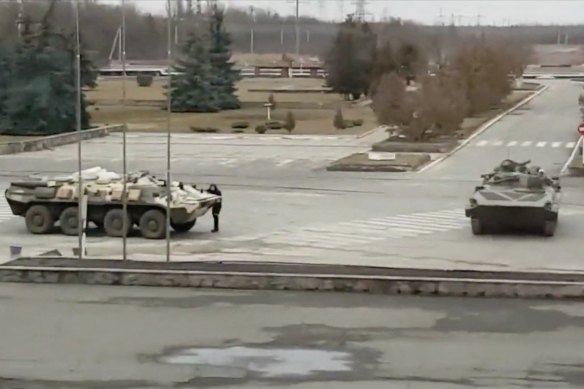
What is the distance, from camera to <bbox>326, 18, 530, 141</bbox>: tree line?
47.8 metres

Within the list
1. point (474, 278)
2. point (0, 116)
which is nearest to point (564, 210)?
point (474, 278)

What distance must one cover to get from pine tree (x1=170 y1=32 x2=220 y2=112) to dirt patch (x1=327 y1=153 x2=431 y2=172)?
89.0 feet

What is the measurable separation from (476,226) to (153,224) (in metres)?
6.92

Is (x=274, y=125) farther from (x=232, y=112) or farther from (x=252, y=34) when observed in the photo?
(x=252, y=34)

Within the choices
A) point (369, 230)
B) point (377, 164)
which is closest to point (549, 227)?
point (369, 230)

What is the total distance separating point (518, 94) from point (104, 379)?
7943 centimetres

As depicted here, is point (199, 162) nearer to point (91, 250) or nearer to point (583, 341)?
point (91, 250)

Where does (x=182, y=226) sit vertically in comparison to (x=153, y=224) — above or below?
below

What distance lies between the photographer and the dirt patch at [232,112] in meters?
59.3

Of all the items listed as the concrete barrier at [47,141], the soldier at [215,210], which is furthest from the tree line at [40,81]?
the soldier at [215,210]

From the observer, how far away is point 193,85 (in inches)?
2697

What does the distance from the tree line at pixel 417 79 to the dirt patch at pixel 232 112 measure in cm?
235

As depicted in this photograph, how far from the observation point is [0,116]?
56.2 metres

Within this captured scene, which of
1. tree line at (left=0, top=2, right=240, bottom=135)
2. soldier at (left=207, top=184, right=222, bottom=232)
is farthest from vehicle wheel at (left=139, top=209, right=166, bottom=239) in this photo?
tree line at (left=0, top=2, right=240, bottom=135)
